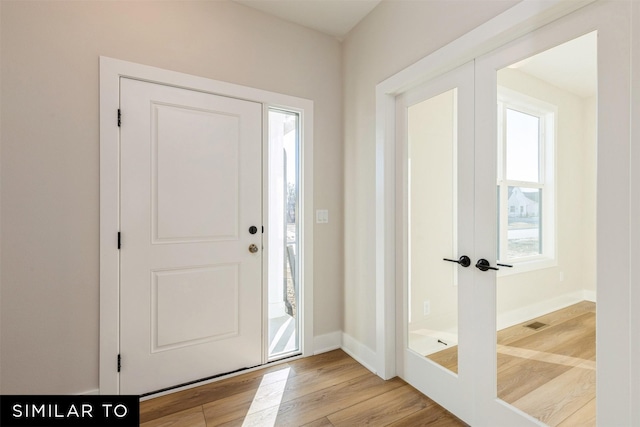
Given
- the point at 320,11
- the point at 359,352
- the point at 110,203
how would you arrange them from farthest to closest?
the point at 359,352 < the point at 320,11 < the point at 110,203

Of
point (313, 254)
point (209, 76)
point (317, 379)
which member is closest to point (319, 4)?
point (209, 76)

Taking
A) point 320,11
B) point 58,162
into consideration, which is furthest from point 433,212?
point 58,162

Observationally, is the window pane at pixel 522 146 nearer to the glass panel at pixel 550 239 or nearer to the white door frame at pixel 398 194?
the glass panel at pixel 550 239

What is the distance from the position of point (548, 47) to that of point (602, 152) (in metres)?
0.54

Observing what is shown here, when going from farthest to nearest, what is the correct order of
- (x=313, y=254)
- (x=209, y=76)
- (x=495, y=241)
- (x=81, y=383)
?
(x=313, y=254)
(x=209, y=76)
(x=81, y=383)
(x=495, y=241)

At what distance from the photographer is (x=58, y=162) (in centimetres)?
168

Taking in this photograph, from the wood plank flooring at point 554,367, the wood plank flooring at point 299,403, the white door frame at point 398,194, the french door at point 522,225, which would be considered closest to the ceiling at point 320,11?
the white door frame at point 398,194

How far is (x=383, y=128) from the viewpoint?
83.4 inches

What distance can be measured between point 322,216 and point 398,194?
2.34 ft

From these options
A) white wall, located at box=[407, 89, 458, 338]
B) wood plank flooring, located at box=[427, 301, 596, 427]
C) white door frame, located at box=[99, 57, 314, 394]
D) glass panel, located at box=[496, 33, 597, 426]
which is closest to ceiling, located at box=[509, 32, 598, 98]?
glass panel, located at box=[496, 33, 597, 426]

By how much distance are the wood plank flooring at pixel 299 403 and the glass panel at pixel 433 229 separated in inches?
13.1

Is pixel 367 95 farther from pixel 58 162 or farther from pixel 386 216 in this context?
pixel 58 162

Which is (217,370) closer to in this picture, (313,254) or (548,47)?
(313,254)

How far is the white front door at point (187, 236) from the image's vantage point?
1.89 metres
